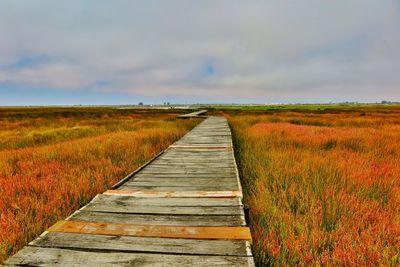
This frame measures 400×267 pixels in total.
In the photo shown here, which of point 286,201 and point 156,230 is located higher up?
point 156,230

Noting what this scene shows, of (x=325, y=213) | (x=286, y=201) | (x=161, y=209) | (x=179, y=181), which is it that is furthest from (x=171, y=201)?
(x=325, y=213)

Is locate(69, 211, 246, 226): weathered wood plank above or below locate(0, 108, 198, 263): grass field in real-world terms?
above

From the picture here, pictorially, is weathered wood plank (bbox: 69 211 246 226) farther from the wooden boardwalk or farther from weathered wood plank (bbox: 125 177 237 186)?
weathered wood plank (bbox: 125 177 237 186)

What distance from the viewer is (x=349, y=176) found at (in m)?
4.65

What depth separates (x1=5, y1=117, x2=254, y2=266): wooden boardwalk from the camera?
1.87 m

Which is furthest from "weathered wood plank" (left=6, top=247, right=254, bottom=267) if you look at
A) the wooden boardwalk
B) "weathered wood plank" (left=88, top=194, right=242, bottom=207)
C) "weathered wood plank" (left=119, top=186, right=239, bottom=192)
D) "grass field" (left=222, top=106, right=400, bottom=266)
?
"weathered wood plank" (left=119, top=186, right=239, bottom=192)

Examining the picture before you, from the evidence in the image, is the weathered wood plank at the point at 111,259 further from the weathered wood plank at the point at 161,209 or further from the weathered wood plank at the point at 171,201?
the weathered wood plank at the point at 171,201

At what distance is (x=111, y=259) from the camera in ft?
6.11

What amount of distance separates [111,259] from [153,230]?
53 cm

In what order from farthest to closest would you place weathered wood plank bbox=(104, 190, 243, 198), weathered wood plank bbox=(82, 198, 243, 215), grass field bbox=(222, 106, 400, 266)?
weathered wood plank bbox=(104, 190, 243, 198) < weathered wood plank bbox=(82, 198, 243, 215) < grass field bbox=(222, 106, 400, 266)

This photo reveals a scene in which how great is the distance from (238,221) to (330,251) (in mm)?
957

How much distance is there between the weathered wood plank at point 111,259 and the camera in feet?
5.92

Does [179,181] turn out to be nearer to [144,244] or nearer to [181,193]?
[181,193]

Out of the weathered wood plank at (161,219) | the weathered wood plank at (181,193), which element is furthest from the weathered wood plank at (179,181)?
the weathered wood plank at (161,219)
